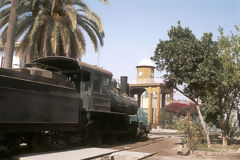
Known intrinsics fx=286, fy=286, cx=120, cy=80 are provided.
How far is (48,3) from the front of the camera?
16891 millimetres

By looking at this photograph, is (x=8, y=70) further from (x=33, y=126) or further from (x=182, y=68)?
(x=182, y=68)

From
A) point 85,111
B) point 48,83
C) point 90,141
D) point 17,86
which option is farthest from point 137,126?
point 17,86

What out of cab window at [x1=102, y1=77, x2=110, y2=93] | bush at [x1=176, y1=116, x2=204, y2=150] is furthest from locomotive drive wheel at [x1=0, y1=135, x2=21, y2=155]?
bush at [x1=176, y1=116, x2=204, y2=150]

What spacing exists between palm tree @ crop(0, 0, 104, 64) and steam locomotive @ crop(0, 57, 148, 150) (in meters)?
4.10

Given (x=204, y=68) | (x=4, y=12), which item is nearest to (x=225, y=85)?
(x=204, y=68)

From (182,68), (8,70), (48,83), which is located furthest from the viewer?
(182,68)

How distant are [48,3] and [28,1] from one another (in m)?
1.13

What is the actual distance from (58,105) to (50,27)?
7491mm

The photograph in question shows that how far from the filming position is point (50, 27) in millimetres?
15820

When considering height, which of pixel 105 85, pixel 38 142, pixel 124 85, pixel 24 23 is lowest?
pixel 38 142

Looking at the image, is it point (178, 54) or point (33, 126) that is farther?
point (178, 54)

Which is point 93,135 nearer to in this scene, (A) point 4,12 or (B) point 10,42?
(B) point 10,42

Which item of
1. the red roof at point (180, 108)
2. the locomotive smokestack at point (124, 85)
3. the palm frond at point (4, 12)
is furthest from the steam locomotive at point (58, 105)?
the red roof at point (180, 108)

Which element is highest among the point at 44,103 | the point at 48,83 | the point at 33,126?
the point at 48,83
